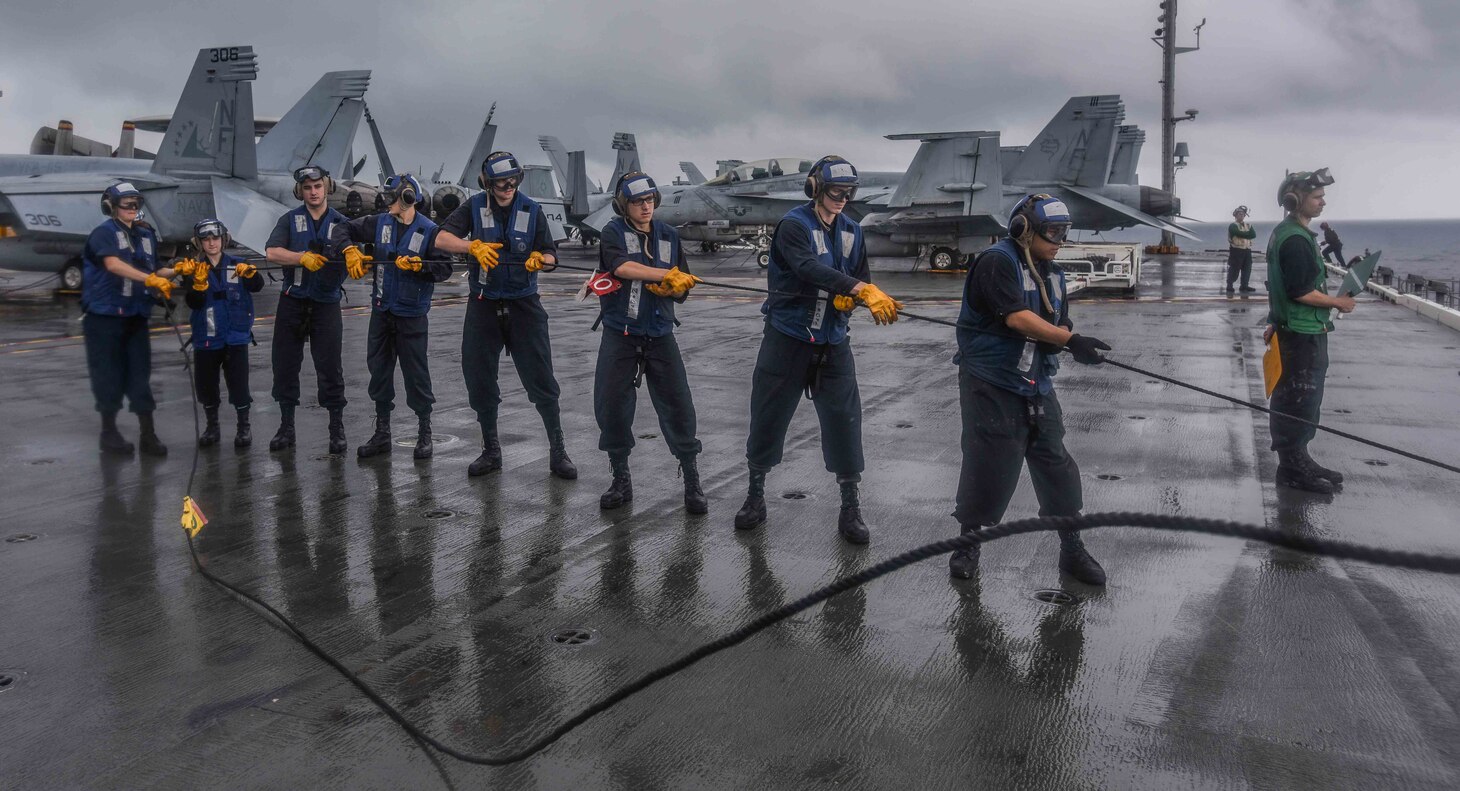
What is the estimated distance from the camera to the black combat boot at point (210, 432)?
25.1ft

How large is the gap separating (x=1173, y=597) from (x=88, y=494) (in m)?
6.09

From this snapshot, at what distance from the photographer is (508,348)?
6.89 meters

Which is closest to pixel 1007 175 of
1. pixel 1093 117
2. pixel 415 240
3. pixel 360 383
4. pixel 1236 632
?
pixel 1093 117

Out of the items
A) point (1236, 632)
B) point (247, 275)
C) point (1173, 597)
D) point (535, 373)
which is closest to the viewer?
point (1236, 632)

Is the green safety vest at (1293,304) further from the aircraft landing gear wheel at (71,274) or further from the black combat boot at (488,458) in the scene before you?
the aircraft landing gear wheel at (71,274)

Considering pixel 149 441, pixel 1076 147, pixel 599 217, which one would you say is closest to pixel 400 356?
pixel 149 441

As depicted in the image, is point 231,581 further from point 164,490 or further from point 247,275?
point 247,275

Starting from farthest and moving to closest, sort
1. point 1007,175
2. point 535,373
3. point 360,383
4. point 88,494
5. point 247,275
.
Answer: point 1007,175 → point 360,383 → point 247,275 → point 535,373 → point 88,494

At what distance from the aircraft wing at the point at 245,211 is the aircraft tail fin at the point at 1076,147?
19.4 meters

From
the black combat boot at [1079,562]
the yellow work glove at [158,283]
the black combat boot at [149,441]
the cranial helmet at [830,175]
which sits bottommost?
the black combat boot at [1079,562]

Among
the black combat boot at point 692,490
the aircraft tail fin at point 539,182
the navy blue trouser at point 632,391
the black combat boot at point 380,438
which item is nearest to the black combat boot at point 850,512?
the black combat boot at point 692,490

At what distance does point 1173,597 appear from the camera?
4461 millimetres

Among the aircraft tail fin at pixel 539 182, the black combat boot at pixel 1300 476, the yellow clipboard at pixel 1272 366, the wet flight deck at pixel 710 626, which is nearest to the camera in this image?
the wet flight deck at pixel 710 626

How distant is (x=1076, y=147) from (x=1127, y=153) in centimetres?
1410
